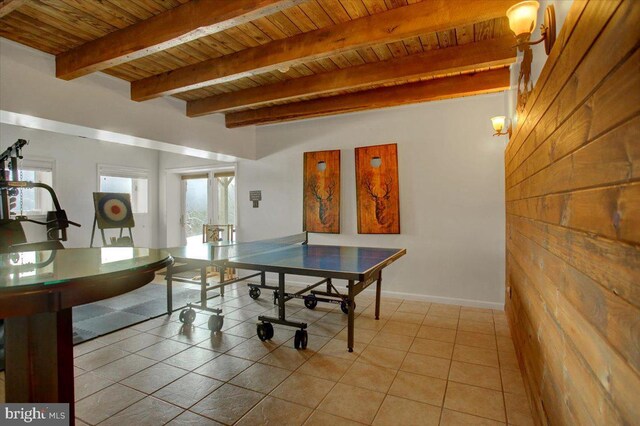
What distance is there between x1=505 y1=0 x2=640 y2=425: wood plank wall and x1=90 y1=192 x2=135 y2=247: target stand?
5428mm

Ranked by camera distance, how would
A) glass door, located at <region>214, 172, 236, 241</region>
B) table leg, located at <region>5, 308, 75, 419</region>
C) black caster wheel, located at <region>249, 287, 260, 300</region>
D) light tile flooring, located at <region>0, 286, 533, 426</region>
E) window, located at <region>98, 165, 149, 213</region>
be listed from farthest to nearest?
glass door, located at <region>214, 172, 236, 241</region> < window, located at <region>98, 165, 149, 213</region> < black caster wheel, located at <region>249, 287, 260, 300</region> < light tile flooring, located at <region>0, 286, 533, 426</region> < table leg, located at <region>5, 308, 75, 419</region>

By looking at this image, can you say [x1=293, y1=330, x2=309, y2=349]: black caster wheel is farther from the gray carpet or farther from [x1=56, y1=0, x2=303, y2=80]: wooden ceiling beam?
[x1=56, y1=0, x2=303, y2=80]: wooden ceiling beam

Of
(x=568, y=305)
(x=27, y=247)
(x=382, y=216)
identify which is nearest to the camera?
(x=568, y=305)

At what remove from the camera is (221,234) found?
6.13m

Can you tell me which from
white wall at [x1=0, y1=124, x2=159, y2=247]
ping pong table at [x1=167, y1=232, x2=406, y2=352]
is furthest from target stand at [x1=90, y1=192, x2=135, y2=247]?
ping pong table at [x1=167, y1=232, x2=406, y2=352]

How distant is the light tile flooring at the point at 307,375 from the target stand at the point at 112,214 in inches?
89.4

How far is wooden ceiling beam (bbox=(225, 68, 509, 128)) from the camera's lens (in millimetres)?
3486

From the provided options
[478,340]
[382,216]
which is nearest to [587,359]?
[478,340]

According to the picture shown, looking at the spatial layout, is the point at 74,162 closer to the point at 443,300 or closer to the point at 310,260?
the point at 310,260

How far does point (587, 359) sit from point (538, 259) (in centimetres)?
82

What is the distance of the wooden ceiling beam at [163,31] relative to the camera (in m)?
2.03

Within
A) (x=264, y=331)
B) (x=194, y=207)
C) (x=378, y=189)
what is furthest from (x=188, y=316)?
(x=194, y=207)

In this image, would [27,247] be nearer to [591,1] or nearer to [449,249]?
[591,1]

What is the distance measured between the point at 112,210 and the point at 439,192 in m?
5.04
